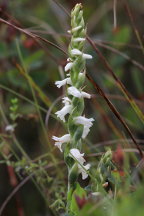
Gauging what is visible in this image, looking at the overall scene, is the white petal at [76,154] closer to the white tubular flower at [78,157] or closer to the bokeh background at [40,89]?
the white tubular flower at [78,157]

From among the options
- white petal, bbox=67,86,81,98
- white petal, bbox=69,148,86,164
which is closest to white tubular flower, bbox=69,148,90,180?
white petal, bbox=69,148,86,164

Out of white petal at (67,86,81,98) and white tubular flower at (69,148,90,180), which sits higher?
white petal at (67,86,81,98)

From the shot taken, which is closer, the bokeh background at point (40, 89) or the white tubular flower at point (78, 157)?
the white tubular flower at point (78, 157)

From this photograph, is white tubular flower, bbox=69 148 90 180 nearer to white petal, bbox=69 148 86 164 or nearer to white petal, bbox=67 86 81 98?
white petal, bbox=69 148 86 164

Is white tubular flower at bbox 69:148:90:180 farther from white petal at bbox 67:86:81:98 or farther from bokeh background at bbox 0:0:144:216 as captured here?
bokeh background at bbox 0:0:144:216

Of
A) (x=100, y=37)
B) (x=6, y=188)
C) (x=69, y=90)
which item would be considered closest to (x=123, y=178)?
(x=69, y=90)

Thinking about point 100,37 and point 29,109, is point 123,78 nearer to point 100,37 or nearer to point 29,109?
point 100,37

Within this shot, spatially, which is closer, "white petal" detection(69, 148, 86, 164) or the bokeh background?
"white petal" detection(69, 148, 86, 164)

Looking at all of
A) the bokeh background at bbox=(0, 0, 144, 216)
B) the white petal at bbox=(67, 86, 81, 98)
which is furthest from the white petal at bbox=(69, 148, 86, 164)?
the bokeh background at bbox=(0, 0, 144, 216)

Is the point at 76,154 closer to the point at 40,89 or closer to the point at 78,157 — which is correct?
the point at 78,157

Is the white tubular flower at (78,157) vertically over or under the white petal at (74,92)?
under

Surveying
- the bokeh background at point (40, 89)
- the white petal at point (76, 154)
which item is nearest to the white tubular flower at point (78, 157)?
the white petal at point (76, 154)

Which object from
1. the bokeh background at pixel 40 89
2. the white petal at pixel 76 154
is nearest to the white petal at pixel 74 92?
the white petal at pixel 76 154
